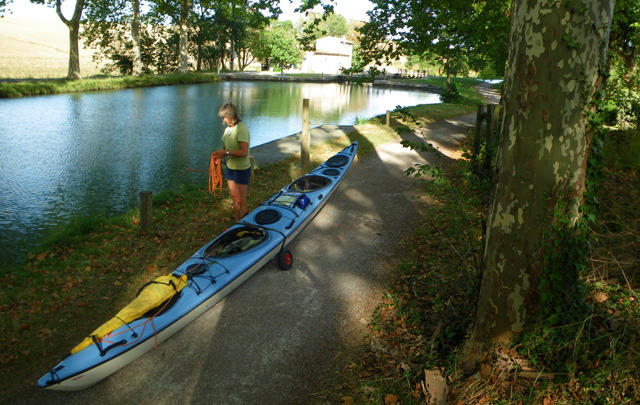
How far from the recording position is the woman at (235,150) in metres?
6.41

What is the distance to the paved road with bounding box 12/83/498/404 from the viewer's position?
160 inches

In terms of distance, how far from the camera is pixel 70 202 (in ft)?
32.8

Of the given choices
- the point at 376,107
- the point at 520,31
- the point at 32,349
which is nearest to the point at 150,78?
the point at 376,107

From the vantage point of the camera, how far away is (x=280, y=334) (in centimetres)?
485

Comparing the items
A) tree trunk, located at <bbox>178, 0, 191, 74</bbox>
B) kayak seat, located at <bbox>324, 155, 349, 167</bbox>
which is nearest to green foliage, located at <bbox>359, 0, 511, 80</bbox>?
kayak seat, located at <bbox>324, 155, 349, 167</bbox>

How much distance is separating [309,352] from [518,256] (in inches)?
96.4

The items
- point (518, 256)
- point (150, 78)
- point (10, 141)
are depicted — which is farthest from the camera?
point (150, 78)

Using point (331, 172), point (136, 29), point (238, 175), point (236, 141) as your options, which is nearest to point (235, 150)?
point (236, 141)

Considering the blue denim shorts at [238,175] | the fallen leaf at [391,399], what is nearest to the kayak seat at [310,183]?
the blue denim shorts at [238,175]

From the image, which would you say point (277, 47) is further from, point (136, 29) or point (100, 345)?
point (100, 345)

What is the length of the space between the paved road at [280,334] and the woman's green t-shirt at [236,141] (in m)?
1.59

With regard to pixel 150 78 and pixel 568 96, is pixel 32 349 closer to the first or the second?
pixel 568 96

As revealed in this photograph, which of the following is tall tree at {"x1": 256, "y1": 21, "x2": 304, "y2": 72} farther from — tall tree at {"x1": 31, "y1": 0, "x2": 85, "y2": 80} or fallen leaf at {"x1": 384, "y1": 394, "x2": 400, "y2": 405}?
fallen leaf at {"x1": 384, "y1": 394, "x2": 400, "y2": 405}

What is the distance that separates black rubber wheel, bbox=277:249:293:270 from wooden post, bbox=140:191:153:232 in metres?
2.71
